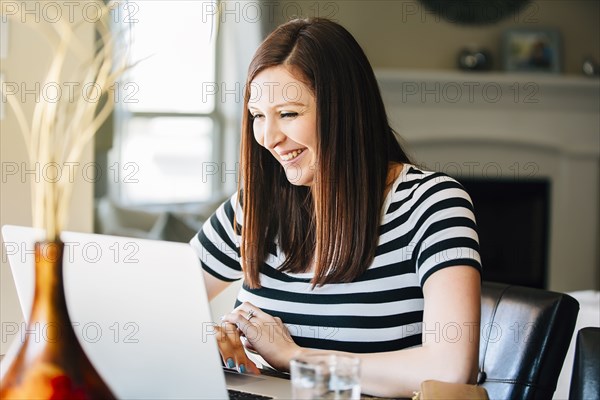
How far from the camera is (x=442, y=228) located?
1.37 m

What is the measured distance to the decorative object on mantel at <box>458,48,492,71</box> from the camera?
488 centimetres

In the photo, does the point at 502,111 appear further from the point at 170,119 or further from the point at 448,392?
the point at 448,392

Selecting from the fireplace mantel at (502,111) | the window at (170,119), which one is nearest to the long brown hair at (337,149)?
the window at (170,119)

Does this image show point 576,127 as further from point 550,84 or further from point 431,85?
point 431,85

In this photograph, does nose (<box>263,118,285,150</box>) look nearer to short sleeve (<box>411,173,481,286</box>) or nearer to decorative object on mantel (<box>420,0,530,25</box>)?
short sleeve (<box>411,173,481,286</box>)

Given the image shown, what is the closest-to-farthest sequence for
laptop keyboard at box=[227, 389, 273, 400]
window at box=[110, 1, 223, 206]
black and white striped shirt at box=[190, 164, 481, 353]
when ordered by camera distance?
laptop keyboard at box=[227, 389, 273, 400] < black and white striped shirt at box=[190, 164, 481, 353] < window at box=[110, 1, 223, 206]

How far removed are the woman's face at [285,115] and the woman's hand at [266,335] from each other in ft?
0.92

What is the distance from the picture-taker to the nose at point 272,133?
4.85 ft

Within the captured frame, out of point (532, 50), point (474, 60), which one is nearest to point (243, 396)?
point (474, 60)

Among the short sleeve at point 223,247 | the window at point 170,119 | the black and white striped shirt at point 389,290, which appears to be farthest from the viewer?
the window at point 170,119

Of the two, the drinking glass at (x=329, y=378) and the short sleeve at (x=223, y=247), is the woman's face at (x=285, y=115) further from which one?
the drinking glass at (x=329, y=378)

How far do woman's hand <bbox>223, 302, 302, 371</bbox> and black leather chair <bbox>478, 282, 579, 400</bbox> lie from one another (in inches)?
12.9

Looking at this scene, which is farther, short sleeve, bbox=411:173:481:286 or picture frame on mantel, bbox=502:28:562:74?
picture frame on mantel, bbox=502:28:562:74

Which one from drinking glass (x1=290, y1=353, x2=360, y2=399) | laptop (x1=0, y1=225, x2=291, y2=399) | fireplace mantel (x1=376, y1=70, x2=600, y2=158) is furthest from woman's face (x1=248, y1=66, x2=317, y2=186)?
fireplace mantel (x1=376, y1=70, x2=600, y2=158)
